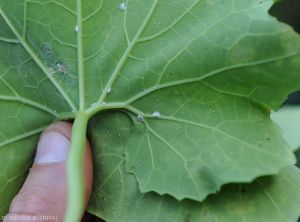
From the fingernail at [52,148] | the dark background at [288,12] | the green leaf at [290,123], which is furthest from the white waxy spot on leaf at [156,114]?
the dark background at [288,12]

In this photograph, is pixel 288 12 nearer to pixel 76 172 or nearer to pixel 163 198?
pixel 163 198

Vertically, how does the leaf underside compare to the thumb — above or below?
above

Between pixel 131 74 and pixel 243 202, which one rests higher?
pixel 131 74

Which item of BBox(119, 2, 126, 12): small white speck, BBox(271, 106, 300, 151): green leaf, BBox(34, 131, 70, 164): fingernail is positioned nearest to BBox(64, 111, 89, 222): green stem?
BBox(34, 131, 70, 164): fingernail

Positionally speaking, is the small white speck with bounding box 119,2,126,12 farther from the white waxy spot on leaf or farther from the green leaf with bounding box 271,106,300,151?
the green leaf with bounding box 271,106,300,151

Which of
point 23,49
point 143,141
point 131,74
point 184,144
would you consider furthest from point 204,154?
point 23,49

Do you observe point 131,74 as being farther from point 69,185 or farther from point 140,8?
point 69,185

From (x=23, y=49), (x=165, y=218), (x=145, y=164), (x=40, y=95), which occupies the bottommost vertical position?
(x=165, y=218)
